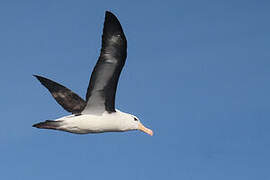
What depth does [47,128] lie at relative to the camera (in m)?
14.6

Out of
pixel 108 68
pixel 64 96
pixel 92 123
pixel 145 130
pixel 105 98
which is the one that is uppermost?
pixel 64 96

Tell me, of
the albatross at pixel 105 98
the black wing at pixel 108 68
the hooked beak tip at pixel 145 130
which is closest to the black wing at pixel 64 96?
the albatross at pixel 105 98

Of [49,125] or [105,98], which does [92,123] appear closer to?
[105,98]

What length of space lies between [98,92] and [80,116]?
0.84 m

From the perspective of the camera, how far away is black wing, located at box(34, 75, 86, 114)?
16656 mm

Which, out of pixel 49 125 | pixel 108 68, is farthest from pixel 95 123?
pixel 108 68

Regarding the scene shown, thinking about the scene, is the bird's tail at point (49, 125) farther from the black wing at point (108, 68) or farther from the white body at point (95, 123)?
the black wing at point (108, 68)

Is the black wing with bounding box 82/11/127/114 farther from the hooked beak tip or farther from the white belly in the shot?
the hooked beak tip

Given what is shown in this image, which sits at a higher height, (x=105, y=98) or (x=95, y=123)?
(x=105, y=98)

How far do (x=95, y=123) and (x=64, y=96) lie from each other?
8.25 ft

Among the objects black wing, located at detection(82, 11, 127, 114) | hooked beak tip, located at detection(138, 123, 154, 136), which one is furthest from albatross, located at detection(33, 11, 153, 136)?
hooked beak tip, located at detection(138, 123, 154, 136)

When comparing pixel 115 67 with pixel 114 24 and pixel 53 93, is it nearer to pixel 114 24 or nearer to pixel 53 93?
pixel 114 24

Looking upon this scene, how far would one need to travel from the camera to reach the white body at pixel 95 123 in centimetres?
1472

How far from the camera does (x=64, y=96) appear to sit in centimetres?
1703
